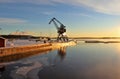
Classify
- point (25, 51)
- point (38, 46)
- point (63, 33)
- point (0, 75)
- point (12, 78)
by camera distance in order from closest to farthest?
point (12, 78)
point (0, 75)
point (25, 51)
point (38, 46)
point (63, 33)

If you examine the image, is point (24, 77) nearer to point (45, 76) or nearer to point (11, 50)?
point (45, 76)

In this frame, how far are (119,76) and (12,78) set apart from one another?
51.1ft

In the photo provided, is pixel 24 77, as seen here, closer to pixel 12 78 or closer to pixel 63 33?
pixel 12 78

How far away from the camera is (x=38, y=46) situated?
102 m

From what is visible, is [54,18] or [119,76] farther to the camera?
[54,18]

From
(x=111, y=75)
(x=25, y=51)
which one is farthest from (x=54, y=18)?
(x=111, y=75)

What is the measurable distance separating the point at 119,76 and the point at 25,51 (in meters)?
49.7

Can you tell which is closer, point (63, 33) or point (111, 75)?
point (111, 75)

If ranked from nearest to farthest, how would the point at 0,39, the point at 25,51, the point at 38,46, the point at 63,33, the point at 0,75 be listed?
the point at 0,75 → the point at 0,39 → the point at 25,51 → the point at 38,46 → the point at 63,33

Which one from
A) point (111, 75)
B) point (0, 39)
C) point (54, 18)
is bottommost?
point (111, 75)

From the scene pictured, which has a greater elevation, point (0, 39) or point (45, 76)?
point (0, 39)

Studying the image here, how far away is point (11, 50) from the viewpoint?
71.6m

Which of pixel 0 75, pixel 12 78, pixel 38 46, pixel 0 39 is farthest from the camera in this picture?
pixel 38 46

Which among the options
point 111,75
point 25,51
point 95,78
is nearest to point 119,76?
point 111,75
